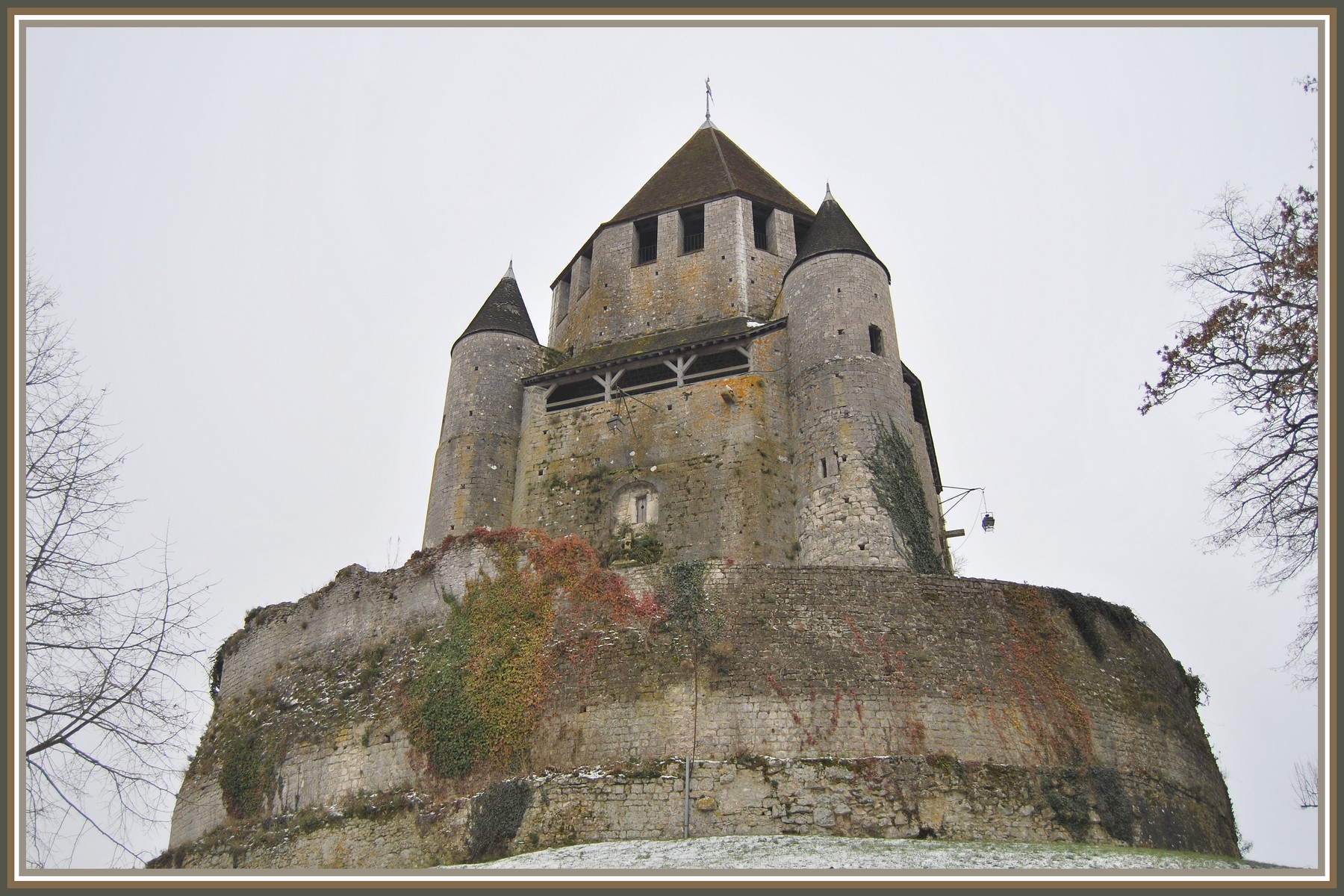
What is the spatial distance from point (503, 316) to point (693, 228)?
246 inches

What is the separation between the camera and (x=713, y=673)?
15930mm

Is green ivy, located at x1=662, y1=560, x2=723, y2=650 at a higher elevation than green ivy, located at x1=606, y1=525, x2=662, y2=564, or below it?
below

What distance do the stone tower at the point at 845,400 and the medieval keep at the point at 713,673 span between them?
2.5 inches

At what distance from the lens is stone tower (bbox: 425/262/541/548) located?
79.6 ft

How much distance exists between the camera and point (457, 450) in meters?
25.1

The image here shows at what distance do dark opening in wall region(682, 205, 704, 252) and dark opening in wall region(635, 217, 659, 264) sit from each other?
0.77 m

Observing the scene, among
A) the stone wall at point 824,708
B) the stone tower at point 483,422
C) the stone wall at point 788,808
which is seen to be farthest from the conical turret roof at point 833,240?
the stone wall at point 788,808

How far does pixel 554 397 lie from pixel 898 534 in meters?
9.51

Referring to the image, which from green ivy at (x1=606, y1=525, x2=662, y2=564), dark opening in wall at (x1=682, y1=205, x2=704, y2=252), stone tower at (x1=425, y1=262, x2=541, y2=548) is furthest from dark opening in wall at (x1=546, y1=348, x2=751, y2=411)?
dark opening in wall at (x1=682, y1=205, x2=704, y2=252)

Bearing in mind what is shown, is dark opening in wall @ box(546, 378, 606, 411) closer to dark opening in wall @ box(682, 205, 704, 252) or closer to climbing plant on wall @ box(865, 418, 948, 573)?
dark opening in wall @ box(682, 205, 704, 252)

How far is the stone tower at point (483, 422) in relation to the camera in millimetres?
24266

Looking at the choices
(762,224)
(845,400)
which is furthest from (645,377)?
(762,224)

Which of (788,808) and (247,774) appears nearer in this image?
(788,808)

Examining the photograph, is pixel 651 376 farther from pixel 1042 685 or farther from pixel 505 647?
pixel 1042 685
